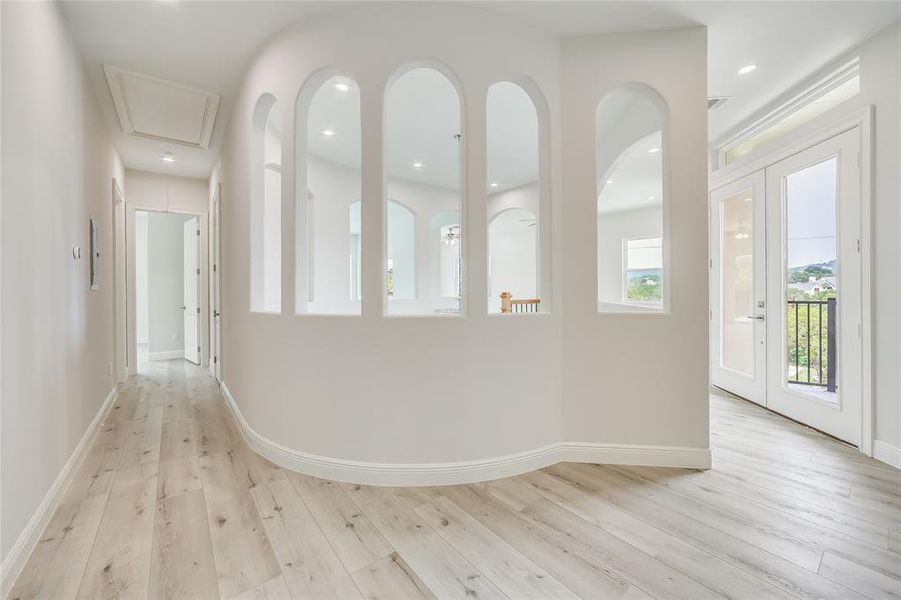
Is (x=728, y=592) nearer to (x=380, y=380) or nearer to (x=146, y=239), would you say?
(x=380, y=380)

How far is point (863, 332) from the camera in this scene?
2670 mm

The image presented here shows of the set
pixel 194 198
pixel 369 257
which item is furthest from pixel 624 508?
pixel 194 198

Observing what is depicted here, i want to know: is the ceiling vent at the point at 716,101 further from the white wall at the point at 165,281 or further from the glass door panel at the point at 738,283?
the white wall at the point at 165,281

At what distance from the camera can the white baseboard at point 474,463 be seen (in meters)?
2.22

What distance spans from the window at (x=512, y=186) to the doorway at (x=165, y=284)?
16.5 ft

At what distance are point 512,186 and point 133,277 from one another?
224 inches

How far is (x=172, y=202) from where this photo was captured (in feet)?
17.5

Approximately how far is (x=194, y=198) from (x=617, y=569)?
20.9ft

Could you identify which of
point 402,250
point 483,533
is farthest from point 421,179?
point 483,533

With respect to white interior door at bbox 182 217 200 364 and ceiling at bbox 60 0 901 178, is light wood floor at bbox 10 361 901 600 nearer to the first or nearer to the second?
ceiling at bbox 60 0 901 178

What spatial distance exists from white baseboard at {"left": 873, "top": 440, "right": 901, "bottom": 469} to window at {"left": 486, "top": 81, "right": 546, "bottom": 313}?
2.63m

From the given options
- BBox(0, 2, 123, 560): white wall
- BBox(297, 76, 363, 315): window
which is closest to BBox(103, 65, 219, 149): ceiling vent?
BBox(0, 2, 123, 560): white wall

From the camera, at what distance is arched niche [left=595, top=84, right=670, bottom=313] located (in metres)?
3.20

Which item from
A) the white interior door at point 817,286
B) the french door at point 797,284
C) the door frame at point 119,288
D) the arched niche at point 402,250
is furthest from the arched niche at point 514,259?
the door frame at point 119,288
